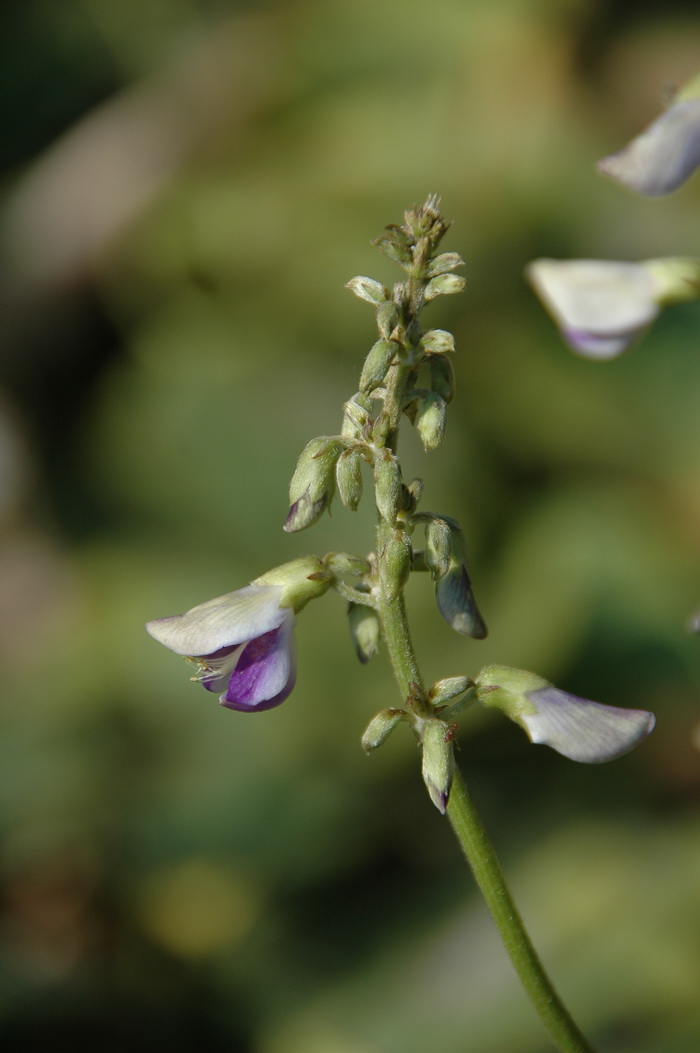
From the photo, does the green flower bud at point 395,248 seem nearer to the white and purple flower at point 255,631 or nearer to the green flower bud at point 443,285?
the green flower bud at point 443,285

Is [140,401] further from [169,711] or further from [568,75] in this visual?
[568,75]

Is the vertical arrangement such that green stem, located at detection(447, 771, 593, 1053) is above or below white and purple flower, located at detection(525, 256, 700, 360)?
below

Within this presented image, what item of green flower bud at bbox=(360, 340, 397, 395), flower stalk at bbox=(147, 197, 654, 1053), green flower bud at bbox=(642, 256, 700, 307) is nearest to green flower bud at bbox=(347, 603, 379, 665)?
flower stalk at bbox=(147, 197, 654, 1053)

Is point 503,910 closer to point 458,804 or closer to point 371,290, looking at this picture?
point 458,804

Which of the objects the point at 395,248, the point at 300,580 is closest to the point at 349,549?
the point at 300,580

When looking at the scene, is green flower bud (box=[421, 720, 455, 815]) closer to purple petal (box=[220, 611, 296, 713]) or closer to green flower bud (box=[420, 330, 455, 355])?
purple petal (box=[220, 611, 296, 713])

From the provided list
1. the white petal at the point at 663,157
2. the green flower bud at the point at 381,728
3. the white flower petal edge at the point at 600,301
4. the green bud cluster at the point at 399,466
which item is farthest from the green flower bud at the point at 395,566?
the white petal at the point at 663,157

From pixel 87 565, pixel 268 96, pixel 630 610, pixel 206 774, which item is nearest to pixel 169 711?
pixel 206 774
